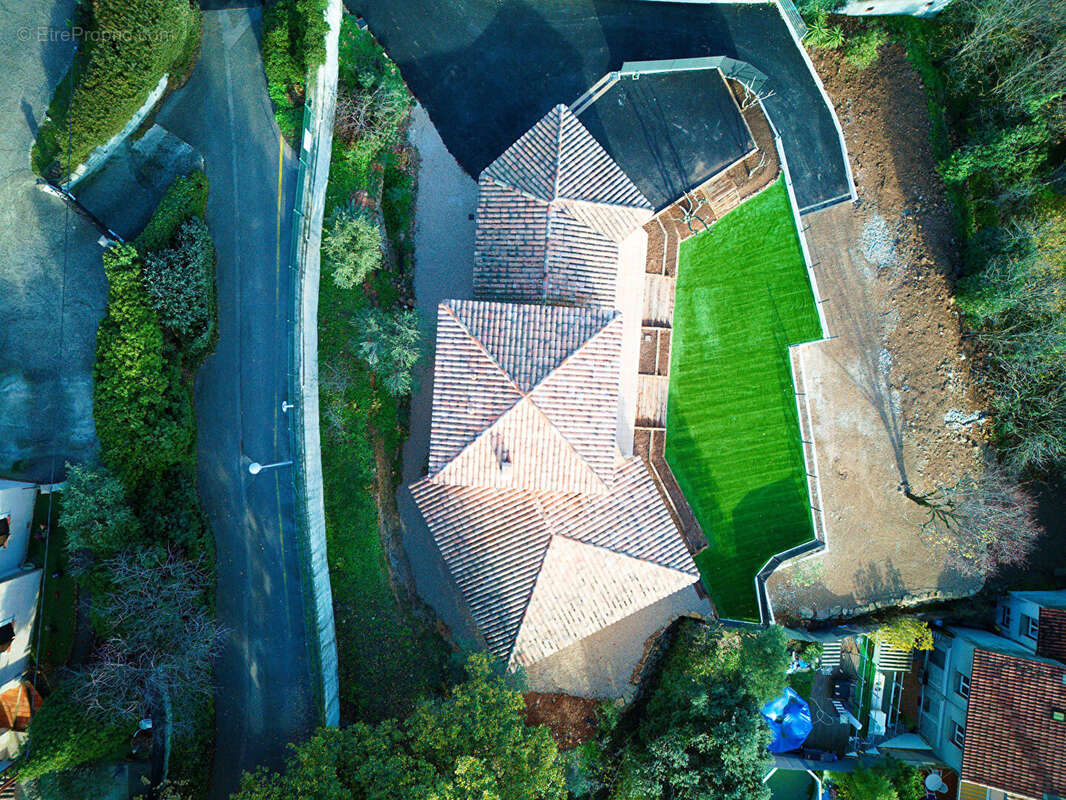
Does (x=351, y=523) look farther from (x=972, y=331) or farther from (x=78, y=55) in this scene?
(x=972, y=331)

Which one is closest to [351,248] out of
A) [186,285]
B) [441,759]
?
[186,285]

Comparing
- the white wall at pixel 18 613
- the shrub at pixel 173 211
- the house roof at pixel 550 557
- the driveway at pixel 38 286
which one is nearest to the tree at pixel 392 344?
the house roof at pixel 550 557

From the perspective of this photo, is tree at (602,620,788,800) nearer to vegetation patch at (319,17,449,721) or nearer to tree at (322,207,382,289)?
vegetation patch at (319,17,449,721)

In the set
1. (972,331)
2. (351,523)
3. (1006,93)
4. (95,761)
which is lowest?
(95,761)

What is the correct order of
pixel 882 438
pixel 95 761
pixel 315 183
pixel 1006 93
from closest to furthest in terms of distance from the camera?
pixel 95 761 < pixel 315 183 < pixel 1006 93 < pixel 882 438

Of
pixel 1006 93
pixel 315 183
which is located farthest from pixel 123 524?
pixel 1006 93

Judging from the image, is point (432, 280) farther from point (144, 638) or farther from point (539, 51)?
point (144, 638)

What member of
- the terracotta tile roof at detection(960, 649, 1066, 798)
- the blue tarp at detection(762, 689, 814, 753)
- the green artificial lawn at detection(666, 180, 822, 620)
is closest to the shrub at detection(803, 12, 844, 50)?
the green artificial lawn at detection(666, 180, 822, 620)
